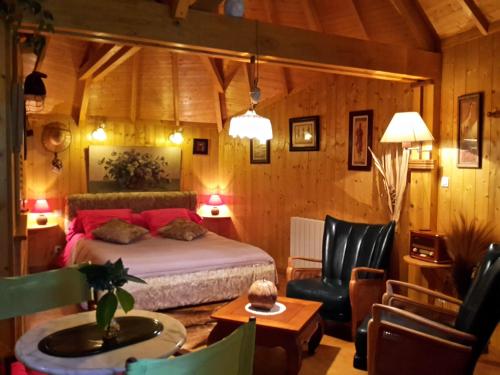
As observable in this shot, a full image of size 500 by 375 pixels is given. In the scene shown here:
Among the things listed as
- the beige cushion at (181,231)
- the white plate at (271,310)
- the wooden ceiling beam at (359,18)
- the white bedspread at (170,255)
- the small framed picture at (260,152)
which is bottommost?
the white plate at (271,310)

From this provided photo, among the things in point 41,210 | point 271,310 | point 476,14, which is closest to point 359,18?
point 476,14

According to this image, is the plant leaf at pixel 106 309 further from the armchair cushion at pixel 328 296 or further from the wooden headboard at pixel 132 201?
the wooden headboard at pixel 132 201

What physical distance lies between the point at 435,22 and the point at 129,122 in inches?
174

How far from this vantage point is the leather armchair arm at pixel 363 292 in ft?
12.4

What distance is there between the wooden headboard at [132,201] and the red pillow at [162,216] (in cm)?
23

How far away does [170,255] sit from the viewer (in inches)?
184

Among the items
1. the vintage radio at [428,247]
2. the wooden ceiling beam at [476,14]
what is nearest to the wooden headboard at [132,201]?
the vintage radio at [428,247]

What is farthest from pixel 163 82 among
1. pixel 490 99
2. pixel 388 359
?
pixel 388 359

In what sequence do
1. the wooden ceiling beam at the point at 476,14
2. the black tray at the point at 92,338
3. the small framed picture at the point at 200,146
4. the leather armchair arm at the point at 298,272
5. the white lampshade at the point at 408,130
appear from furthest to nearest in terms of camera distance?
the small framed picture at the point at 200,146 < the leather armchair arm at the point at 298,272 < the white lampshade at the point at 408,130 < the wooden ceiling beam at the point at 476,14 < the black tray at the point at 92,338

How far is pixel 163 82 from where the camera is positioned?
6.43 meters

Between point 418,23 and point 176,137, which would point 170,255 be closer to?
point 176,137

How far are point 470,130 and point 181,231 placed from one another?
3.43 m

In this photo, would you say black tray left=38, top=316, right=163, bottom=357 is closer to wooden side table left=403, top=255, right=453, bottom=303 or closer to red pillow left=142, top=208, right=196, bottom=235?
wooden side table left=403, top=255, right=453, bottom=303

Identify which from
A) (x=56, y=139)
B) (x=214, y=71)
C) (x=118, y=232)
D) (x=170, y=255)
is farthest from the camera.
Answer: (x=214, y=71)
